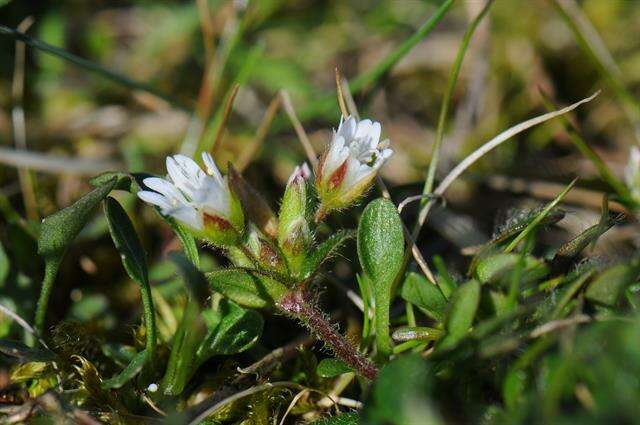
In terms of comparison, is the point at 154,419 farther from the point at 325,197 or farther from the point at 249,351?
the point at 325,197

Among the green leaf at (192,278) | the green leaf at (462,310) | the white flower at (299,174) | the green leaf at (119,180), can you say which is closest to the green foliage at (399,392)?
the green leaf at (462,310)

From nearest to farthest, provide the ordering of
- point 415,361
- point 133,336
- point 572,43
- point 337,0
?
point 415,361 → point 133,336 → point 572,43 → point 337,0

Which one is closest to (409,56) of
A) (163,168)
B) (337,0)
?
(337,0)

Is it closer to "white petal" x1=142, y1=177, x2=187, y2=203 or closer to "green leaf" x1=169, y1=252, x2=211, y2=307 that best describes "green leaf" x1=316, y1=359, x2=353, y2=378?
"green leaf" x1=169, y1=252, x2=211, y2=307

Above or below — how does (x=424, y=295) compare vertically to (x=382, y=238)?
below

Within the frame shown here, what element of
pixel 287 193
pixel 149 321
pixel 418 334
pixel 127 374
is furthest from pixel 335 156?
pixel 127 374

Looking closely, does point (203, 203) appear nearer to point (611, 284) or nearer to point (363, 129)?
point (363, 129)

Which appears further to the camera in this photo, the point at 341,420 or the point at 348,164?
the point at 348,164
